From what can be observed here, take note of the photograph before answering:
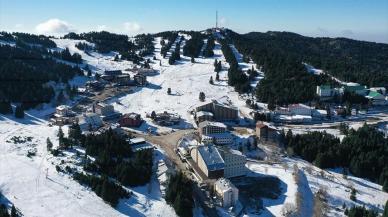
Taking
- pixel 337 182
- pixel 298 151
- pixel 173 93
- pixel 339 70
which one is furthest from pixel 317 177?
pixel 339 70

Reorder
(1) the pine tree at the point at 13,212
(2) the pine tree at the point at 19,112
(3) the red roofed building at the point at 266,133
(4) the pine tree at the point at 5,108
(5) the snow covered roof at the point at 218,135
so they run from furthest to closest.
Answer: (4) the pine tree at the point at 5,108 < (2) the pine tree at the point at 19,112 < (3) the red roofed building at the point at 266,133 < (5) the snow covered roof at the point at 218,135 < (1) the pine tree at the point at 13,212

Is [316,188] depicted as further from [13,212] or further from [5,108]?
[5,108]

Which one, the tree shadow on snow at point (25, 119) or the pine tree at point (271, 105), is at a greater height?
the pine tree at point (271, 105)

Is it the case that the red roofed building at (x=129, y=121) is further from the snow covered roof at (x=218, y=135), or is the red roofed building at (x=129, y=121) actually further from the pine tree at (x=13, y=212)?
the pine tree at (x=13, y=212)

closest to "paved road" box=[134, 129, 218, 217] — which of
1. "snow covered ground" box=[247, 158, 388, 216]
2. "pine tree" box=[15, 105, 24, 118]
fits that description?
"snow covered ground" box=[247, 158, 388, 216]

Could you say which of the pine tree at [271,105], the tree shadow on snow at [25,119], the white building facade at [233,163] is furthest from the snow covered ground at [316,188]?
the tree shadow on snow at [25,119]

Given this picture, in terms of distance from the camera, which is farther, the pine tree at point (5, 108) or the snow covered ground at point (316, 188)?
the pine tree at point (5, 108)

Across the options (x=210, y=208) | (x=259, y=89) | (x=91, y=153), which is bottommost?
(x=210, y=208)

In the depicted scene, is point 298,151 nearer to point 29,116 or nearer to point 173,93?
point 173,93

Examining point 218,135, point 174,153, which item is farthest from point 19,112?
point 218,135
